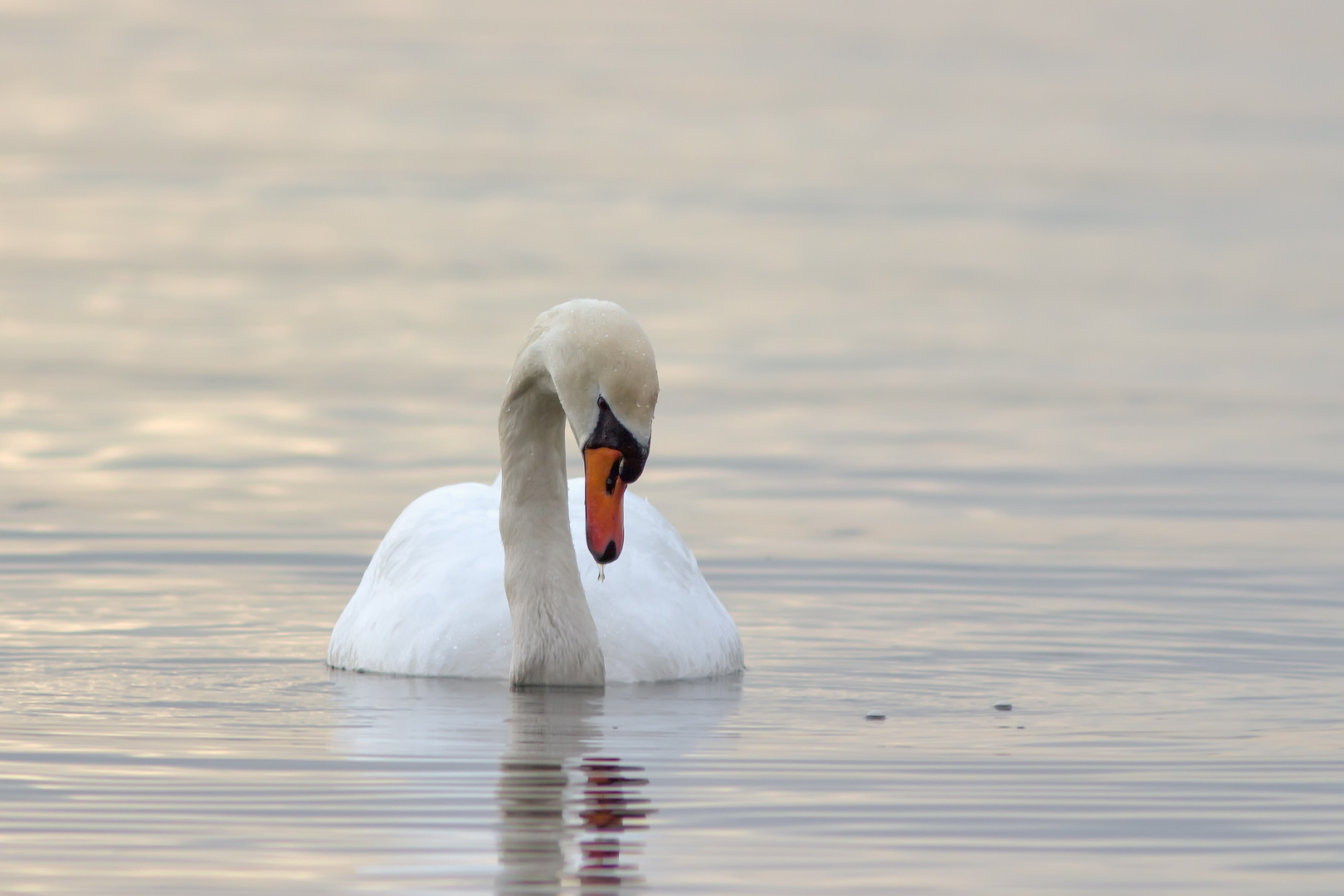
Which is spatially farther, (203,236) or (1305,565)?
(203,236)

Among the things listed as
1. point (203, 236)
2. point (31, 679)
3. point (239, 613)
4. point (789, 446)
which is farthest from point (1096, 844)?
point (203, 236)

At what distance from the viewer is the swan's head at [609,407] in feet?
36.7

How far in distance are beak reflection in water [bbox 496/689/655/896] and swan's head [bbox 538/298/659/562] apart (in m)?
0.74

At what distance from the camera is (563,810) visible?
9.45 metres

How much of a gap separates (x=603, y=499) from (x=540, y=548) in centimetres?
124

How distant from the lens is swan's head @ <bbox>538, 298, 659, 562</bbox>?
1117cm

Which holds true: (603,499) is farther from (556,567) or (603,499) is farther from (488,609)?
(488,609)

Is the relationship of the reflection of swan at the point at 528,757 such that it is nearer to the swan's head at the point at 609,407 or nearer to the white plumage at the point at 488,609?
the white plumage at the point at 488,609

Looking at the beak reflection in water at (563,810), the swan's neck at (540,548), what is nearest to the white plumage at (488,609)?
the swan's neck at (540,548)

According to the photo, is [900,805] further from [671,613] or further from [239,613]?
[239,613]

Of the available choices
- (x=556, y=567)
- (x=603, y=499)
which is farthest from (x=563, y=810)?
(x=556, y=567)

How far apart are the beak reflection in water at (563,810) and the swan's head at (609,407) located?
2.43 feet

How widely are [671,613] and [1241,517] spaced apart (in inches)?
245

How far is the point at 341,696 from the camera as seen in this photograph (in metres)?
12.1
